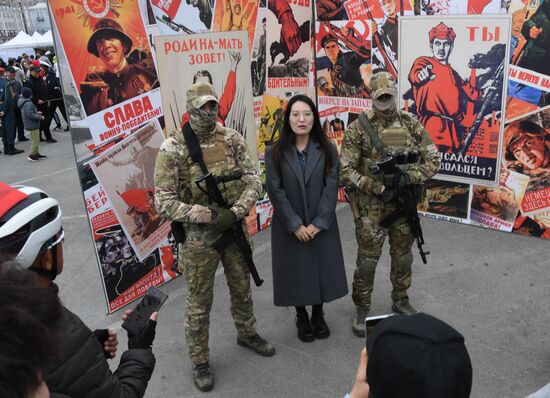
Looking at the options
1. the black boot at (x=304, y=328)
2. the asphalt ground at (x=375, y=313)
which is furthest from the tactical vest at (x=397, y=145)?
the asphalt ground at (x=375, y=313)

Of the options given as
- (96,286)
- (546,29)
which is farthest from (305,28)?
(96,286)

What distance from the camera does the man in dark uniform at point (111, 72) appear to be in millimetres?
3885

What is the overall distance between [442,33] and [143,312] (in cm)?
471

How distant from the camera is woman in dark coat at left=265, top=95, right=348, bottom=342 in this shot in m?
3.63

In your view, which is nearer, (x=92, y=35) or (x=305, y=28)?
(x=92, y=35)

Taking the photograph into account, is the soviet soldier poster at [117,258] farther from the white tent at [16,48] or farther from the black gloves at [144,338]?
the white tent at [16,48]

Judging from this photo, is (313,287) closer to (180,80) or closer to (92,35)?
(180,80)

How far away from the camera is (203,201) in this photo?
133 inches

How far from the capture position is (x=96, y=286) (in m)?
5.11

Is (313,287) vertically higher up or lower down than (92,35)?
lower down

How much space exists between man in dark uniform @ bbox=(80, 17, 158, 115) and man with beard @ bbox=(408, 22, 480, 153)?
319 cm

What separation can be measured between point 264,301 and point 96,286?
1.82 metres

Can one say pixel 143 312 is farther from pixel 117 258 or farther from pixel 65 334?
pixel 117 258

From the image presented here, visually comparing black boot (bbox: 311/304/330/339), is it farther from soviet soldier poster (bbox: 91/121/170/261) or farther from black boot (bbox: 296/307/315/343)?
soviet soldier poster (bbox: 91/121/170/261)
